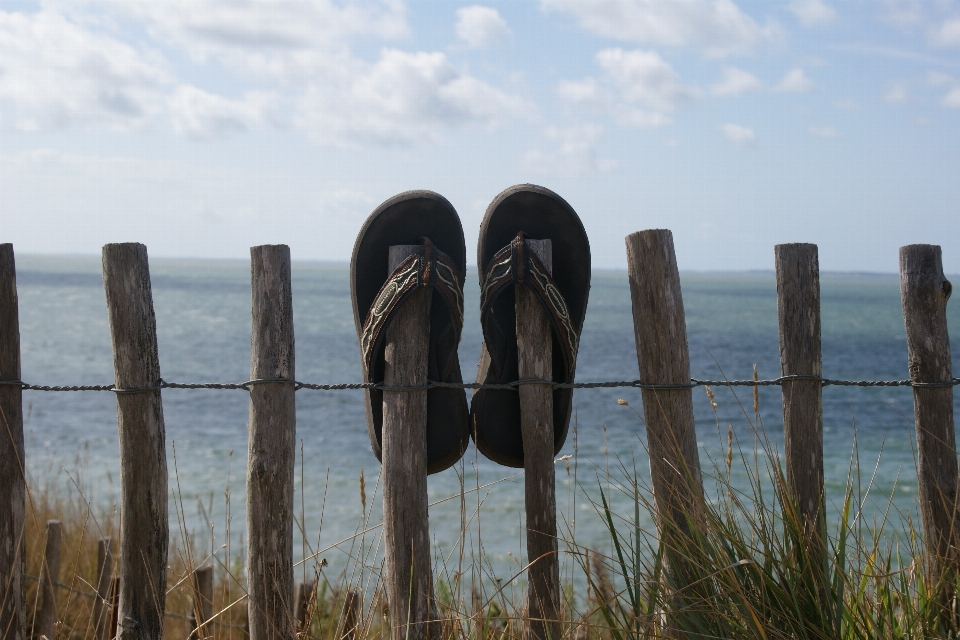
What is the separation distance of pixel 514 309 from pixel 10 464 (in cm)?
149

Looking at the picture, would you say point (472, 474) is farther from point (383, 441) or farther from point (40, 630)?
point (383, 441)

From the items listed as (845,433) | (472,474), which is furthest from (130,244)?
(845,433)

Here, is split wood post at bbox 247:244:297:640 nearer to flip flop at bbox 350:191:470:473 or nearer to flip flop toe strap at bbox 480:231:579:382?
flip flop at bbox 350:191:470:473

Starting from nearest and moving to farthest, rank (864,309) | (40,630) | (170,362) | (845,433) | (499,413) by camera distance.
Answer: (499,413) → (40,630) → (845,433) → (170,362) → (864,309)

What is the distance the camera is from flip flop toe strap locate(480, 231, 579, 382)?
7.09 feet

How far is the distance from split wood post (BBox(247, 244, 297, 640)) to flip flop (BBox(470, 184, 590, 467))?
1.78 ft

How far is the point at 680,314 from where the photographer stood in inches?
84.0

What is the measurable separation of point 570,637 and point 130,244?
1515mm

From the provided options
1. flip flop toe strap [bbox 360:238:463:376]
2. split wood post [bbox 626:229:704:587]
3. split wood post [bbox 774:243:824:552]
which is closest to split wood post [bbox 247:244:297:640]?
flip flop toe strap [bbox 360:238:463:376]

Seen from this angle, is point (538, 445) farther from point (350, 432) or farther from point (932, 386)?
point (350, 432)

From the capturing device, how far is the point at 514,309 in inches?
91.4

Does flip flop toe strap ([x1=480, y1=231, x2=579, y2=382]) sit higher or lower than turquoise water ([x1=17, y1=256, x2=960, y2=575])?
higher

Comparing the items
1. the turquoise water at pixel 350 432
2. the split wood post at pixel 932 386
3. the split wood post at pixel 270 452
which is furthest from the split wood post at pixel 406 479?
the split wood post at pixel 932 386

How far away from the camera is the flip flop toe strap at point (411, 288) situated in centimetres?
214
